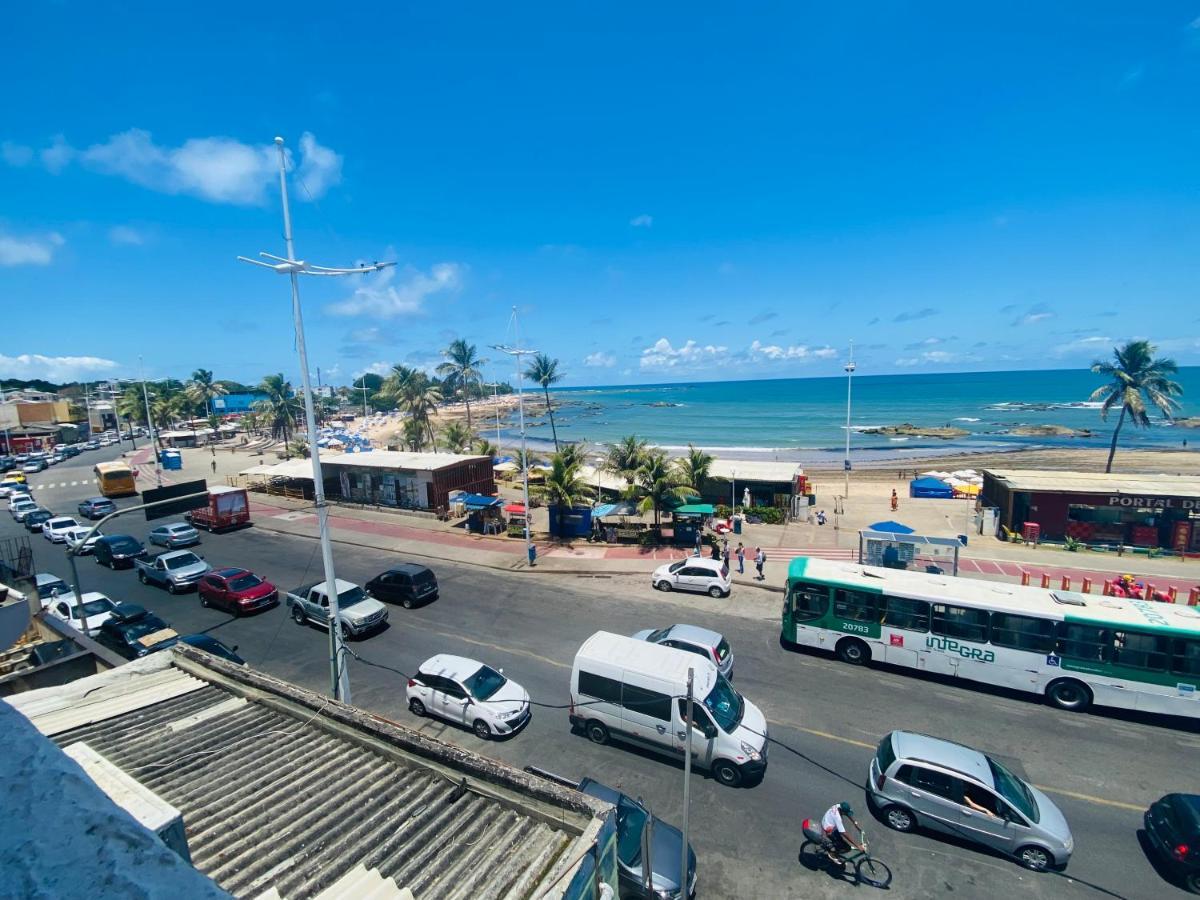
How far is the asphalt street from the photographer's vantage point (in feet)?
33.2

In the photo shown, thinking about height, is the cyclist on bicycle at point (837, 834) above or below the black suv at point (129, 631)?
below

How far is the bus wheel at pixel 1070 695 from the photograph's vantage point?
1467cm

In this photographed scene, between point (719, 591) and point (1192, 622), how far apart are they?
13.3 meters

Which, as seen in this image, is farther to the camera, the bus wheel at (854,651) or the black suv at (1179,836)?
the bus wheel at (854,651)

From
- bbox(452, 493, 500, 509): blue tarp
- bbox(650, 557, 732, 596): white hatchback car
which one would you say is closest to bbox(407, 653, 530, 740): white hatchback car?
bbox(650, 557, 732, 596): white hatchback car

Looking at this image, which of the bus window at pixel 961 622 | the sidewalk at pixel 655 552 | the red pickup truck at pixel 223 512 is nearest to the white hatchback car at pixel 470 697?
the sidewalk at pixel 655 552

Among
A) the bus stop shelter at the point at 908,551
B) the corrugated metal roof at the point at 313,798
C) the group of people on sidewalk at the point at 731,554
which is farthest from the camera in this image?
the group of people on sidewalk at the point at 731,554

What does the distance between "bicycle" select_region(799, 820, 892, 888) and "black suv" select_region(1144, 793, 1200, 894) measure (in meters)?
4.81

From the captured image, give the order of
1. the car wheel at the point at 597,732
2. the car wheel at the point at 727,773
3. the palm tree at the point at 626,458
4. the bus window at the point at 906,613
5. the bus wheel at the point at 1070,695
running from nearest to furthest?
the car wheel at the point at 727,773 → the car wheel at the point at 597,732 → the bus wheel at the point at 1070,695 → the bus window at the point at 906,613 → the palm tree at the point at 626,458

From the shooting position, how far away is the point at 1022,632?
15.1m

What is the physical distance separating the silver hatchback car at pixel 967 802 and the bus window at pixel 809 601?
5995 millimetres

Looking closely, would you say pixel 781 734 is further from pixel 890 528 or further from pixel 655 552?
pixel 655 552

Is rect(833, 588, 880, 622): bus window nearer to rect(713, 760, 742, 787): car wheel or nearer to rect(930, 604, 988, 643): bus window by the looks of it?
rect(930, 604, 988, 643): bus window

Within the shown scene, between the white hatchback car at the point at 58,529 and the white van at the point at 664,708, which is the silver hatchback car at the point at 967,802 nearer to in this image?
the white van at the point at 664,708
